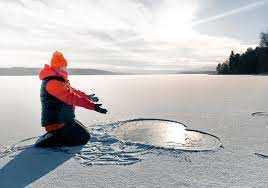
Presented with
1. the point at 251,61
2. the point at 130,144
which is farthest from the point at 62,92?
the point at 251,61

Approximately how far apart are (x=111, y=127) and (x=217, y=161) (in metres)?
2.47

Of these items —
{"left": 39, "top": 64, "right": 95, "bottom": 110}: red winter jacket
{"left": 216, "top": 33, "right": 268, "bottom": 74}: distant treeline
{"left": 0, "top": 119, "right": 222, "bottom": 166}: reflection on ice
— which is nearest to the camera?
{"left": 0, "top": 119, "right": 222, "bottom": 166}: reflection on ice

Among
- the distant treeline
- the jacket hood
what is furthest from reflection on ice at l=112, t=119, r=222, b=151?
the distant treeline

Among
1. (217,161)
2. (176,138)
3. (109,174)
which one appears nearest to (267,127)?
(176,138)

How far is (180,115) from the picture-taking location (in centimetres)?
766

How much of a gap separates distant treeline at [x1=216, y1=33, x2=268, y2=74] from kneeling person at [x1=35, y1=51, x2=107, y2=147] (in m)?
58.5

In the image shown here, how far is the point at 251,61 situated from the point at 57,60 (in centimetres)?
5954

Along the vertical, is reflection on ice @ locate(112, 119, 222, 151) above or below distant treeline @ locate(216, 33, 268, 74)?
below

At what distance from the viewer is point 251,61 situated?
59594 millimetres

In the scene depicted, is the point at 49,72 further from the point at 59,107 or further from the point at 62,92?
the point at 59,107

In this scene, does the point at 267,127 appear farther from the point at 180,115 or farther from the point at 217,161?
the point at 217,161

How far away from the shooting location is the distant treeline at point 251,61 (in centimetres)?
5912

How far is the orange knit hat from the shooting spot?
4781 millimetres

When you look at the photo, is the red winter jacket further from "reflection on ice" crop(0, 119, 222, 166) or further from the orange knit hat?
"reflection on ice" crop(0, 119, 222, 166)
